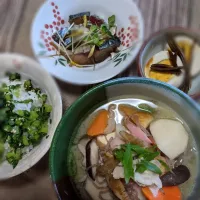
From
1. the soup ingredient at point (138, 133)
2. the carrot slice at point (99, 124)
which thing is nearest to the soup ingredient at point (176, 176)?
the soup ingredient at point (138, 133)

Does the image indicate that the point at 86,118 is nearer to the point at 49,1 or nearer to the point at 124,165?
the point at 124,165

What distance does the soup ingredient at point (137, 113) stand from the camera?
1008 millimetres

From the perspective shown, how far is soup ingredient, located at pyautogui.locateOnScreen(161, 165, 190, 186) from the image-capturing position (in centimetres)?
94

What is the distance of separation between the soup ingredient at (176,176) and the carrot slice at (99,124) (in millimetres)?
214

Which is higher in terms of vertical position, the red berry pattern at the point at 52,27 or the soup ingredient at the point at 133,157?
the red berry pattern at the point at 52,27

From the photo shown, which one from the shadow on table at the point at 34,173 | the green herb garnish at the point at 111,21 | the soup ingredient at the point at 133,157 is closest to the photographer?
the soup ingredient at the point at 133,157

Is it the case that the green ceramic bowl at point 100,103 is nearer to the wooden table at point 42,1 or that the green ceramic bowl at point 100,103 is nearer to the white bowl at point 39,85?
→ the white bowl at point 39,85

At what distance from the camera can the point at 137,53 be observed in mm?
1115

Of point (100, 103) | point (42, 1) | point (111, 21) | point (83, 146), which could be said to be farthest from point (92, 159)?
point (42, 1)

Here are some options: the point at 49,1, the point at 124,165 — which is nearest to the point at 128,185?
the point at 124,165

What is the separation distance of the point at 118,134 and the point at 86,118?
0.11 m

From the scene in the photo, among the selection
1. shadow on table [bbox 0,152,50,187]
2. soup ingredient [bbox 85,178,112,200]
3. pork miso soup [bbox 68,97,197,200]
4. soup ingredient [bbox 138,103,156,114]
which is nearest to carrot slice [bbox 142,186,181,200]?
pork miso soup [bbox 68,97,197,200]

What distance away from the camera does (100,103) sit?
1027mm

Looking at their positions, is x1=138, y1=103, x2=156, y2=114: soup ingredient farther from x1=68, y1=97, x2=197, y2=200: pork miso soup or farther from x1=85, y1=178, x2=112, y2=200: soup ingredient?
x1=85, y1=178, x2=112, y2=200: soup ingredient
